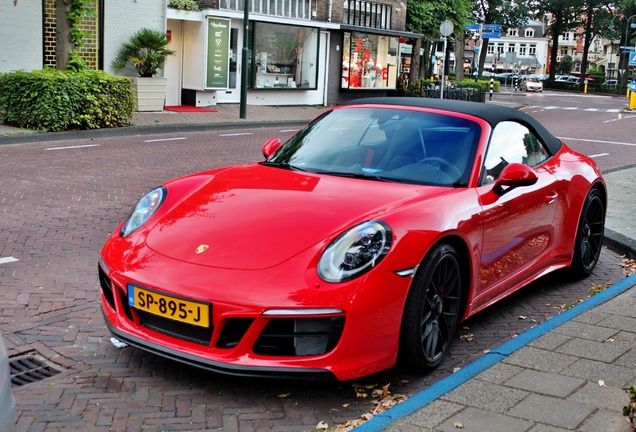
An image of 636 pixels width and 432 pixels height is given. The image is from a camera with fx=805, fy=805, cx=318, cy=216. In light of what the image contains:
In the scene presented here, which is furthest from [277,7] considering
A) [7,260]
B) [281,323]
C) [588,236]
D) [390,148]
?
[281,323]

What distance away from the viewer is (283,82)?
26.8m

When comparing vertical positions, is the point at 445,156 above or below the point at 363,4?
below

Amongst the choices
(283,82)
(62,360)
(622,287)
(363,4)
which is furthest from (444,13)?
(62,360)

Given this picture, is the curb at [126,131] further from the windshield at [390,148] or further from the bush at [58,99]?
the windshield at [390,148]

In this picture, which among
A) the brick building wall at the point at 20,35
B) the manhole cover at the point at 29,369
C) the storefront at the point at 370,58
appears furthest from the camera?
the storefront at the point at 370,58

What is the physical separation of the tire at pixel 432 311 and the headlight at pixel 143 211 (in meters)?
1.53

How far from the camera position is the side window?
4.98 m

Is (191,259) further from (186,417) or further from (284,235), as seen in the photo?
(186,417)

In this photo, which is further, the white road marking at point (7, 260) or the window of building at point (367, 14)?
the window of building at point (367, 14)

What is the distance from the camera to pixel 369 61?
101 ft

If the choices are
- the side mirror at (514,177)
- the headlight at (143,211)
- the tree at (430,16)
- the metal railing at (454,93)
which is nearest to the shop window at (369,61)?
the metal railing at (454,93)

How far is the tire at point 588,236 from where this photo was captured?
6.11m

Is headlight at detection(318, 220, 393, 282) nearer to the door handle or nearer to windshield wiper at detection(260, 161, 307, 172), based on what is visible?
windshield wiper at detection(260, 161, 307, 172)

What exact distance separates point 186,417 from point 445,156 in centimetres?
224
